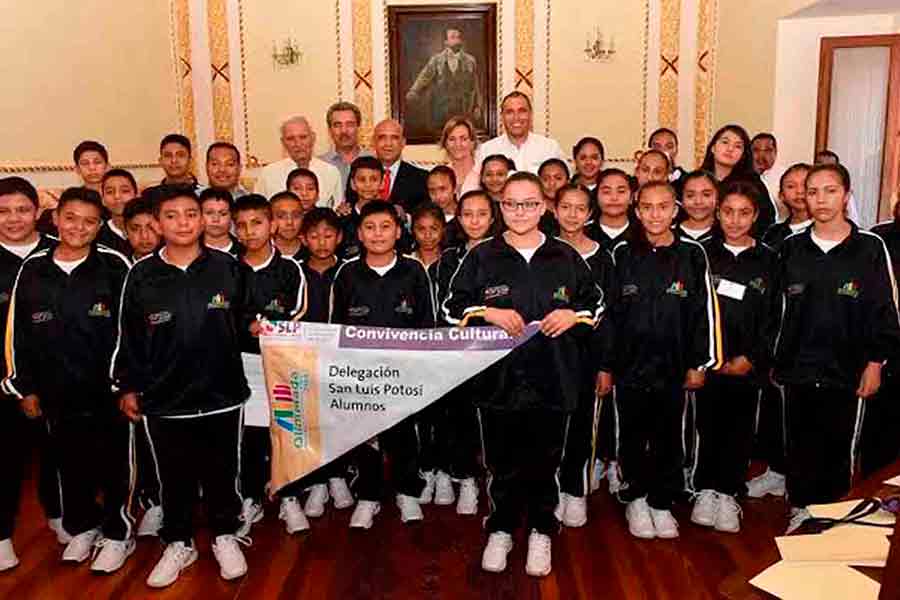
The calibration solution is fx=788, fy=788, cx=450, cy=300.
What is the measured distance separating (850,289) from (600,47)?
531 cm

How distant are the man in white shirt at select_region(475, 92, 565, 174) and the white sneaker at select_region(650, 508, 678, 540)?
2.48 meters

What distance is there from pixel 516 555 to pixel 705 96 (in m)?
6.03

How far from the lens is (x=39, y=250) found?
3.44 meters

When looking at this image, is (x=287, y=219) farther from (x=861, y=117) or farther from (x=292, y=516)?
(x=861, y=117)

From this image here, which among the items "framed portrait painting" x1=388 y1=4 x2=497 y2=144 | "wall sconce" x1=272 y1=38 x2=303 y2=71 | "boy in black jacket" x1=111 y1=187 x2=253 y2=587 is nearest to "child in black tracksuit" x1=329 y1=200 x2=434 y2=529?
"boy in black jacket" x1=111 y1=187 x2=253 y2=587

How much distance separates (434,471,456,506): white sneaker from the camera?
4051 millimetres

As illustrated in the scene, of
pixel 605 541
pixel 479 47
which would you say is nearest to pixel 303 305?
pixel 605 541

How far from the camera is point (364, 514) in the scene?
3775 mm

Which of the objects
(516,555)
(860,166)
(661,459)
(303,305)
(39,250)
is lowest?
(516,555)

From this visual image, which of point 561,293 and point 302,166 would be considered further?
point 302,166

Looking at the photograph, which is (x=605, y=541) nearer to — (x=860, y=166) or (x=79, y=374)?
(x=79, y=374)

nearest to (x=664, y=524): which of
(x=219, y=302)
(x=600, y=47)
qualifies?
(x=219, y=302)

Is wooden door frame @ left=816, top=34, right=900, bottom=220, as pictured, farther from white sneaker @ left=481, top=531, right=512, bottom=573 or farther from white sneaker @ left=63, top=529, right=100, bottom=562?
white sneaker @ left=63, top=529, right=100, bottom=562

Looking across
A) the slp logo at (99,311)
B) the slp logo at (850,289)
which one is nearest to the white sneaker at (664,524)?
the slp logo at (850,289)
